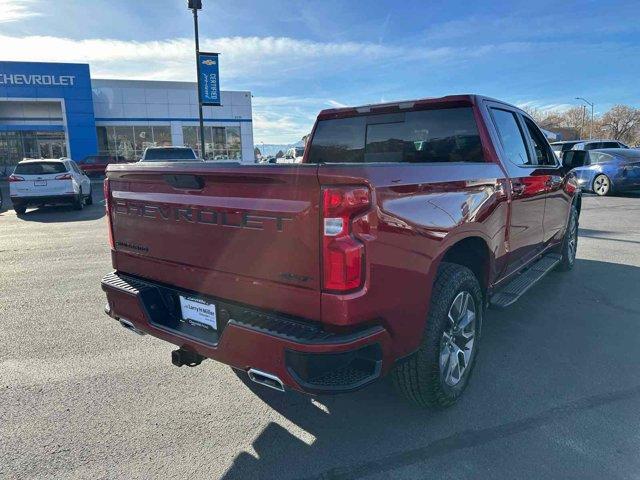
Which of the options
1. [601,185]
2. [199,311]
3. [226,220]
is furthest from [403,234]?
[601,185]

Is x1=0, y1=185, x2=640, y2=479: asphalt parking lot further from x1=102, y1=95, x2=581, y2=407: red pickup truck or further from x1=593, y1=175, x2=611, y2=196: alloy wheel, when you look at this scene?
x1=593, y1=175, x2=611, y2=196: alloy wheel

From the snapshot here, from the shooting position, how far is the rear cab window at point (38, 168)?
12633mm

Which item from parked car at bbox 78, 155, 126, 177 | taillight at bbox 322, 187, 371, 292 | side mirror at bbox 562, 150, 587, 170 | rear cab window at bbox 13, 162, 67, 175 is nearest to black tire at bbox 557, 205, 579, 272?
side mirror at bbox 562, 150, 587, 170

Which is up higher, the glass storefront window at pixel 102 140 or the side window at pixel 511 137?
the glass storefront window at pixel 102 140

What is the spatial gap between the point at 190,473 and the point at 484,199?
252 centimetres

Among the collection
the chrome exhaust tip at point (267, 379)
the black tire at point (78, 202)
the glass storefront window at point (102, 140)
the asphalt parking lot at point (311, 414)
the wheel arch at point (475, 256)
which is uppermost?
the glass storefront window at point (102, 140)

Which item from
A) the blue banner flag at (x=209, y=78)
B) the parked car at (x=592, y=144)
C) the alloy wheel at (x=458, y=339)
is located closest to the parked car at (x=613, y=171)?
the parked car at (x=592, y=144)

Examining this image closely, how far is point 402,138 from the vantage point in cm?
399

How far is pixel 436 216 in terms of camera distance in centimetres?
256

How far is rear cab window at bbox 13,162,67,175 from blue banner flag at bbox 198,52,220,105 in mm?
7696

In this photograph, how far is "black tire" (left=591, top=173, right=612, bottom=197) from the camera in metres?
14.9

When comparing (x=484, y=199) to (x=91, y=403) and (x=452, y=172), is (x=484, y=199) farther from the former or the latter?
(x=91, y=403)

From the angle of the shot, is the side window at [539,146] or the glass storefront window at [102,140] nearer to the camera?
the side window at [539,146]

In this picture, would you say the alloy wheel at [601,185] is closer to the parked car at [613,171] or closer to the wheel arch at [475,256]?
the parked car at [613,171]
